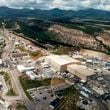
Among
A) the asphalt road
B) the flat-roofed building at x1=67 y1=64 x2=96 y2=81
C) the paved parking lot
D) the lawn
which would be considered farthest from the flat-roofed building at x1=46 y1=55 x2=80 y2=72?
the paved parking lot

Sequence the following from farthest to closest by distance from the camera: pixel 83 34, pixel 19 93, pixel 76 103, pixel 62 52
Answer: pixel 83 34
pixel 62 52
pixel 19 93
pixel 76 103

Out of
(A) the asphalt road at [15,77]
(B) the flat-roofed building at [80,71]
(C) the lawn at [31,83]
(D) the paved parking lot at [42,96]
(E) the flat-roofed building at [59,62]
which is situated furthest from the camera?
(E) the flat-roofed building at [59,62]

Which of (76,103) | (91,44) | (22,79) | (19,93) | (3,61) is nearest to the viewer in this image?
(76,103)

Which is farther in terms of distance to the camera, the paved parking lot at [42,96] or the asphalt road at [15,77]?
the asphalt road at [15,77]

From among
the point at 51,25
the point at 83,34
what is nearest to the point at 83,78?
the point at 83,34

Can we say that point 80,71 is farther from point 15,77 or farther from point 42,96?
point 15,77

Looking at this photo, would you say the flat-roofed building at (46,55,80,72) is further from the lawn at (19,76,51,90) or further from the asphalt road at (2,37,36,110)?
the asphalt road at (2,37,36,110)

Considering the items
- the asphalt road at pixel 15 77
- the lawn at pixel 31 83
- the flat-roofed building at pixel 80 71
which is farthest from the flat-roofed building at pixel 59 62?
the asphalt road at pixel 15 77

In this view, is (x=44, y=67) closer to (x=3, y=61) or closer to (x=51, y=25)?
(x=3, y=61)

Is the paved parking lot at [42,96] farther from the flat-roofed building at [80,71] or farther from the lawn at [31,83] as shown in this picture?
the flat-roofed building at [80,71]
